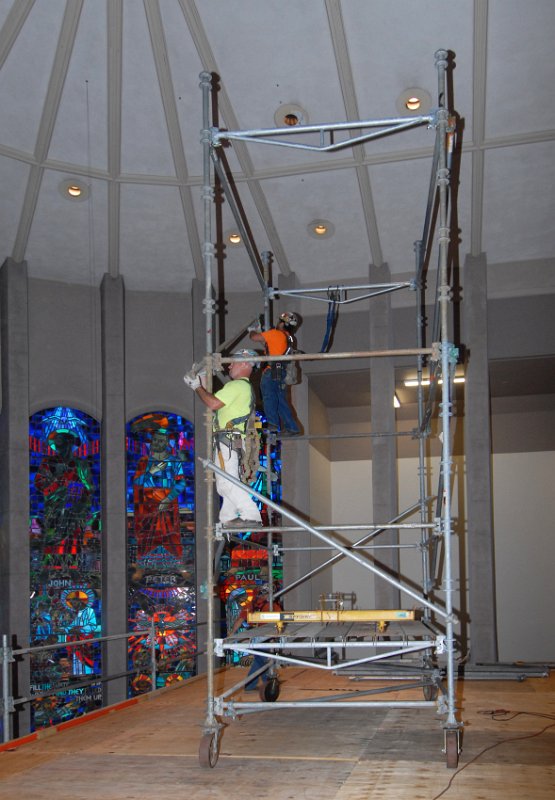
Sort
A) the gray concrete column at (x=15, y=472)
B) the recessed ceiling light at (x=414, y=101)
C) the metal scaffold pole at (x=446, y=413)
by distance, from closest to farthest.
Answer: the metal scaffold pole at (x=446, y=413) → the recessed ceiling light at (x=414, y=101) → the gray concrete column at (x=15, y=472)

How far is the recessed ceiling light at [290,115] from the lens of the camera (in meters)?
10.3

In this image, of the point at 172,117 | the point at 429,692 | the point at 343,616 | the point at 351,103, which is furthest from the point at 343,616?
the point at 172,117

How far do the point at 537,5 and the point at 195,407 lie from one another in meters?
7.03

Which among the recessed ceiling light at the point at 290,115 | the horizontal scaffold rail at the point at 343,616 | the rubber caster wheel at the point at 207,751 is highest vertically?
the recessed ceiling light at the point at 290,115

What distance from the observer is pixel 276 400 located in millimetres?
8773

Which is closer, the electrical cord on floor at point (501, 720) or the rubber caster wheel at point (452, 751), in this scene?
the electrical cord on floor at point (501, 720)

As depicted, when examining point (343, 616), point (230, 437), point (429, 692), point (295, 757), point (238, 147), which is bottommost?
point (429, 692)

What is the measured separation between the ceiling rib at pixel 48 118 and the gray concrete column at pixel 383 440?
191 inches

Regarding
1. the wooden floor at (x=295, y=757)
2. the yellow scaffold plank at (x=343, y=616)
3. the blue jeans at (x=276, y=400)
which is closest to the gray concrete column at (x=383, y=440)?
the blue jeans at (x=276, y=400)

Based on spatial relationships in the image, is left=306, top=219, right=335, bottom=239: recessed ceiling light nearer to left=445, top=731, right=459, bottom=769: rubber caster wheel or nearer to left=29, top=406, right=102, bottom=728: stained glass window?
left=29, top=406, right=102, bottom=728: stained glass window

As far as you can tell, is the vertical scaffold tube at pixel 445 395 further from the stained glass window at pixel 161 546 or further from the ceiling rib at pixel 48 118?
the stained glass window at pixel 161 546

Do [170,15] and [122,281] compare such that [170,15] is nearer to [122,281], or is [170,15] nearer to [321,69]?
[321,69]

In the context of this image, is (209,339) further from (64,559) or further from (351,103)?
(64,559)

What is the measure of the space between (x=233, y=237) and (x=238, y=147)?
1.70 metres
